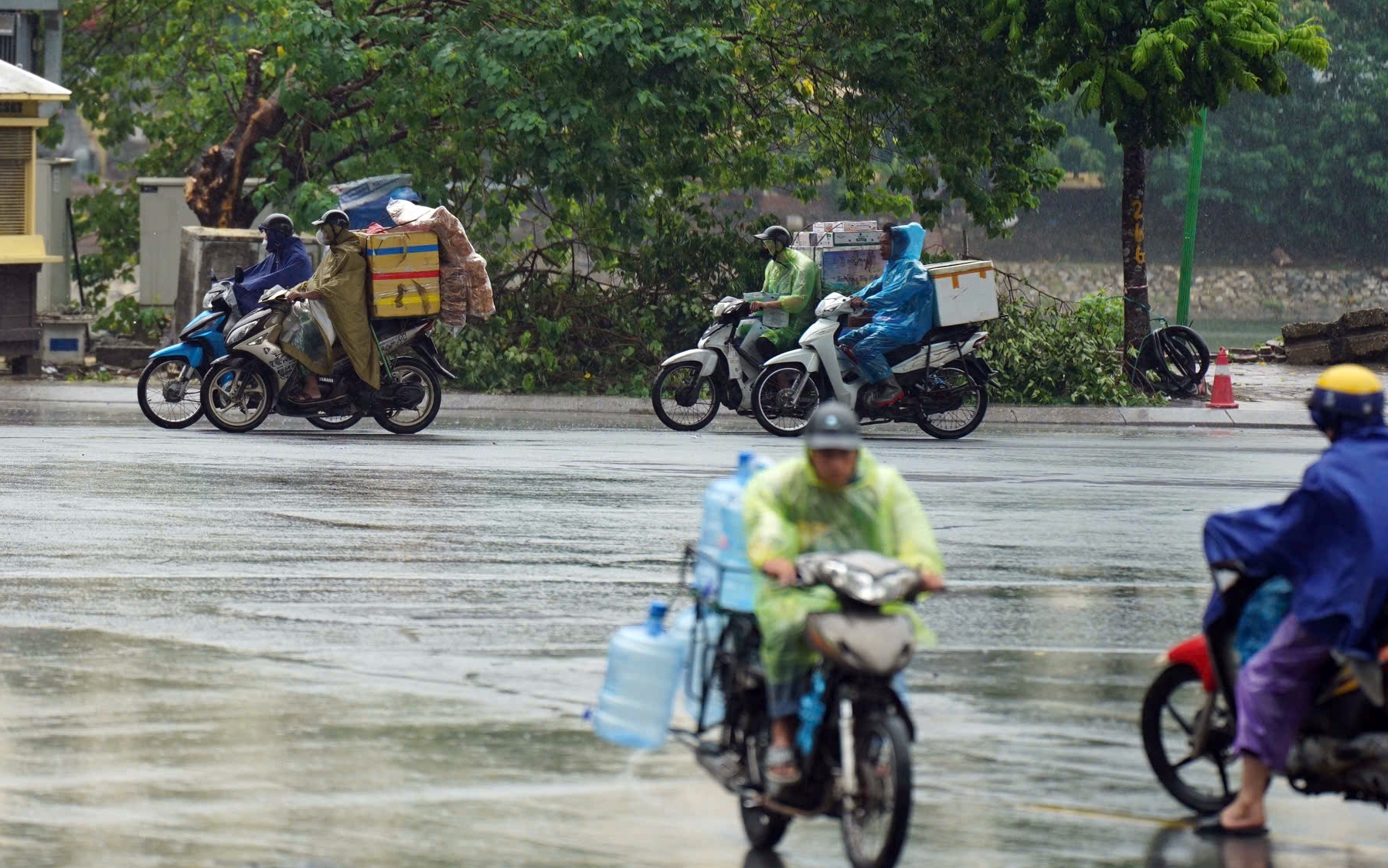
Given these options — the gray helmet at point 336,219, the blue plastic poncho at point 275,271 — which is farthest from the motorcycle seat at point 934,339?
the blue plastic poncho at point 275,271

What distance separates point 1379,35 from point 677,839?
2819 inches

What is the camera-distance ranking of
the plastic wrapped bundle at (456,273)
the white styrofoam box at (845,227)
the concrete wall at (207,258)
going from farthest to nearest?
the concrete wall at (207,258) < the white styrofoam box at (845,227) < the plastic wrapped bundle at (456,273)

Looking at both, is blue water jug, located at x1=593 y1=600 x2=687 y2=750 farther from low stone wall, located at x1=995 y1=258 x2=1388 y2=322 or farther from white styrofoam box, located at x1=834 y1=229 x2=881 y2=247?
low stone wall, located at x1=995 y1=258 x2=1388 y2=322

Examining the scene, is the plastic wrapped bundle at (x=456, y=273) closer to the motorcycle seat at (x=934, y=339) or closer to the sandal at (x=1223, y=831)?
the motorcycle seat at (x=934, y=339)

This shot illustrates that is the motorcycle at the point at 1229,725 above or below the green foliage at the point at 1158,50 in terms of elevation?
below

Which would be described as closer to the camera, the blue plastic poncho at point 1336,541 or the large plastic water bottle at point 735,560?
the blue plastic poncho at point 1336,541

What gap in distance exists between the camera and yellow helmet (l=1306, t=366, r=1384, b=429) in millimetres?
5684

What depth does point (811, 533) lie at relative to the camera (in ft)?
19.0

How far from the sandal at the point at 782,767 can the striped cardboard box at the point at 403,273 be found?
39.7ft

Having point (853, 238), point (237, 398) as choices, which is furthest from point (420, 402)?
point (853, 238)

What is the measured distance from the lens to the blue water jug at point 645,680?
617 centimetres

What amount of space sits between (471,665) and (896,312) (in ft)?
33.6

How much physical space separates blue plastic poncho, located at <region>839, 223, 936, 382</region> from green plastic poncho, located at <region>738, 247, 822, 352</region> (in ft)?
2.62

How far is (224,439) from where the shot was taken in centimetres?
1656
